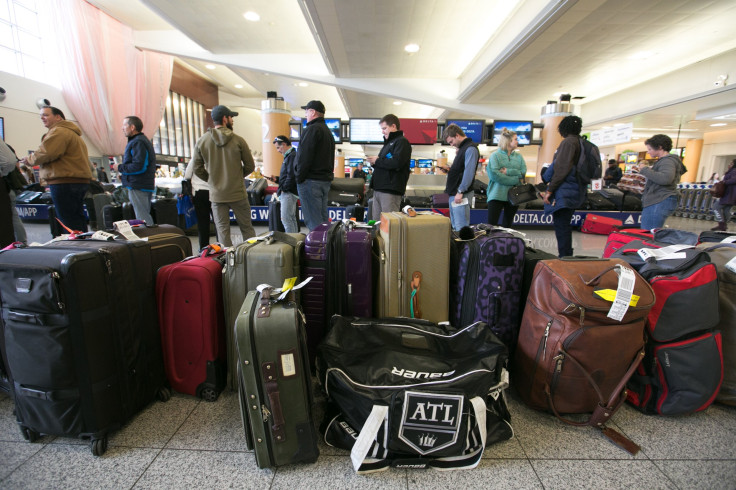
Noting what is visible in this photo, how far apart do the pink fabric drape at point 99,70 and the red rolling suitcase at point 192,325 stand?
35.3 ft

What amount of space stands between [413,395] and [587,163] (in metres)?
2.88

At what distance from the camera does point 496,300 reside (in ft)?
5.38

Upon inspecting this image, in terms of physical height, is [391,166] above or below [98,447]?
above

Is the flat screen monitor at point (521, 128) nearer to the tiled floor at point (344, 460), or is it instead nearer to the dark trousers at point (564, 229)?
the dark trousers at point (564, 229)

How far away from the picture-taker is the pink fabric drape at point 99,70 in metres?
8.20

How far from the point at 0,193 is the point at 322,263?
3.19 metres

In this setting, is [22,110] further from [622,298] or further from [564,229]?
[622,298]

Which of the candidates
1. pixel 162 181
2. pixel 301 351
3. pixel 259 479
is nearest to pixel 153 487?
pixel 259 479

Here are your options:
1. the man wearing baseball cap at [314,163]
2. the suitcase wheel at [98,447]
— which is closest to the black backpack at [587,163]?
the man wearing baseball cap at [314,163]

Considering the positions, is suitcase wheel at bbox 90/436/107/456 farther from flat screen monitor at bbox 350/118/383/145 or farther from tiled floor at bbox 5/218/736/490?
flat screen monitor at bbox 350/118/383/145

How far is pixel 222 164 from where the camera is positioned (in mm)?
3234

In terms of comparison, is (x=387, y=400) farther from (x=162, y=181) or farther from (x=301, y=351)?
(x=162, y=181)

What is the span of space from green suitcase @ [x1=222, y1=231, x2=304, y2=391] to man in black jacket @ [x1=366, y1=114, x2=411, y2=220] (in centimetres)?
219

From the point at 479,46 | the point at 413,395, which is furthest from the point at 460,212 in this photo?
the point at 479,46
